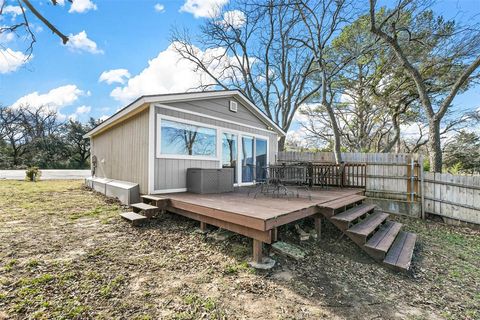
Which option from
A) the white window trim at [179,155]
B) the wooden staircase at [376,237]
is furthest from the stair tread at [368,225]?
the white window trim at [179,155]

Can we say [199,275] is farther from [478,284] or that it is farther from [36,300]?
[478,284]

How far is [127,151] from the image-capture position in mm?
6133

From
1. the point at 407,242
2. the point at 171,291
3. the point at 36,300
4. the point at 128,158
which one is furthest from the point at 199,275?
the point at 128,158

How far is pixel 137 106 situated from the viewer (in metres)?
5.14

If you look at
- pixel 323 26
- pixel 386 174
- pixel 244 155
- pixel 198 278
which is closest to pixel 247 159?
pixel 244 155

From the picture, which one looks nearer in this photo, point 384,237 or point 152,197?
point 384,237

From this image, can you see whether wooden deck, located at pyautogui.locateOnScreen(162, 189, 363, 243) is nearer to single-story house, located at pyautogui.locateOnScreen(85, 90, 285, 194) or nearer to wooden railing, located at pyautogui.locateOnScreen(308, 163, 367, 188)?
single-story house, located at pyautogui.locateOnScreen(85, 90, 285, 194)

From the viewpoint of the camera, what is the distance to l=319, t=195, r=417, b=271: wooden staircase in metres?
3.17

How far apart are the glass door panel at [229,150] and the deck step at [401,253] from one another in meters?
4.57

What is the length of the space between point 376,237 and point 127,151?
6217mm

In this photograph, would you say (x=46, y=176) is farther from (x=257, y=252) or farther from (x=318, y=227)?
(x=318, y=227)

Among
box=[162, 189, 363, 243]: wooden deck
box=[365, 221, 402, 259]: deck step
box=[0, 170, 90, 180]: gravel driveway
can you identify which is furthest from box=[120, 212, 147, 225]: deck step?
box=[0, 170, 90, 180]: gravel driveway

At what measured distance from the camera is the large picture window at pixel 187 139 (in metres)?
5.27

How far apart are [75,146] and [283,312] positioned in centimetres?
2910
